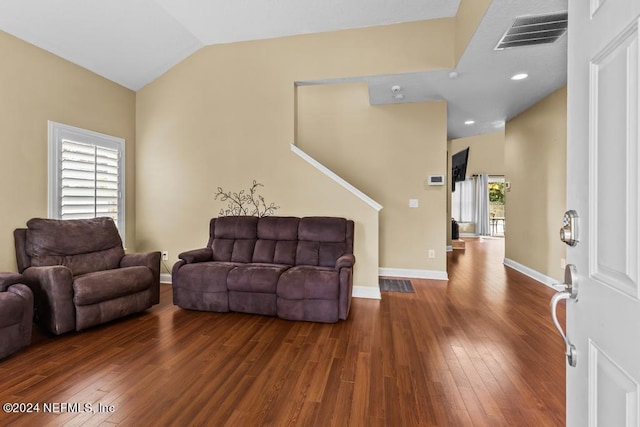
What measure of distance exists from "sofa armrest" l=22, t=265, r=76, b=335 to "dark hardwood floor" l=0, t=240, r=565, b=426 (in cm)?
14

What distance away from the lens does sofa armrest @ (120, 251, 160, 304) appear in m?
3.29

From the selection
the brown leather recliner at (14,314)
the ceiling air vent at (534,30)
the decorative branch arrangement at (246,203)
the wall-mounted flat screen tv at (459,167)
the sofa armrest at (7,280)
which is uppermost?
the ceiling air vent at (534,30)

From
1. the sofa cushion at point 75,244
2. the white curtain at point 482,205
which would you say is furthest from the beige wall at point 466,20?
the white curtain at point 482,205

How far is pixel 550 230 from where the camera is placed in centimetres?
431

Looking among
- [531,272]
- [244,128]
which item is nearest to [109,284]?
[244,128]

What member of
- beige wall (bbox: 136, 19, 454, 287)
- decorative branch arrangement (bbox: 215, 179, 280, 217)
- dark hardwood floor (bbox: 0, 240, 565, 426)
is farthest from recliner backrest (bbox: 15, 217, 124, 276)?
decorative branch arrangement (bbox: 215, 179, 280, 217)

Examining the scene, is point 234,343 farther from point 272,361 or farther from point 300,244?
point 300,244

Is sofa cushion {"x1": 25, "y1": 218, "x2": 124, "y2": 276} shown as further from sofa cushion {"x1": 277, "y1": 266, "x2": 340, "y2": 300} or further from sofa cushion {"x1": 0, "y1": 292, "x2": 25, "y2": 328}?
sofa cushion {"x1": 277, "y1": 266, "x2": 340, "y2": 300}

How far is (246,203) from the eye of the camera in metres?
4.21

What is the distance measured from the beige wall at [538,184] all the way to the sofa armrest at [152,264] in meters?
4.98

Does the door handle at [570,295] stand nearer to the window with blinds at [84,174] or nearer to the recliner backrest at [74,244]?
the recliner backrest at [74,244]

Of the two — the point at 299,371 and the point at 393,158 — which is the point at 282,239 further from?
the point at 393,158

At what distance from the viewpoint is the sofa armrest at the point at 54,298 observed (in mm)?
2578

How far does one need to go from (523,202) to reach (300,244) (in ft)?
12.9
